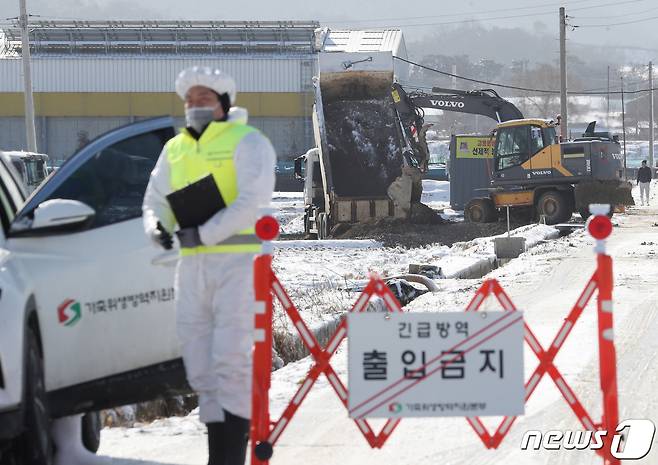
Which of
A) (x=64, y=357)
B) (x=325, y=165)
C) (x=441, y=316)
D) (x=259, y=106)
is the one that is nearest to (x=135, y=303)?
(x=64, y=357)

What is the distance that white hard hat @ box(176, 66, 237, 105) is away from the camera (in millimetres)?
6051

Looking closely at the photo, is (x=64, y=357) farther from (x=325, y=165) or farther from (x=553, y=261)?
(x=325, y=165)

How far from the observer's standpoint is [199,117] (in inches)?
240

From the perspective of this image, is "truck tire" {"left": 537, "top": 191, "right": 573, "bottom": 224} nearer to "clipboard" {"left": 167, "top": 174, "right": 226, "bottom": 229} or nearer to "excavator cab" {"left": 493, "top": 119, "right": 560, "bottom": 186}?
"excavator cab" {"left": 493, "top": 119, "right": 560, "bottom": 186}

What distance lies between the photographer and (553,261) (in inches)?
786

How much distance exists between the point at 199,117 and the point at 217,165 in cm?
26

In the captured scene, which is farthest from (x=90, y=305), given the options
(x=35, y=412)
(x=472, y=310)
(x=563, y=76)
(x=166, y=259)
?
(x=563, y=76)

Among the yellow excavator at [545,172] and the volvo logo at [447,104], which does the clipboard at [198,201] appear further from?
the volvo logo at [447,104]

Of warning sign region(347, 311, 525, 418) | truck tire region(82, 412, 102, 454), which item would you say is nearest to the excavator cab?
truck tire region(82, 412, 102, 454)

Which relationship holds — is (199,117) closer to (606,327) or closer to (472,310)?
(472,310)

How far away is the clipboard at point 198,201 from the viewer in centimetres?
600

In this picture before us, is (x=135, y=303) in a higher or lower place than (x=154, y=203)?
lower

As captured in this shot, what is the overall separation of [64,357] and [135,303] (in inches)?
17.9

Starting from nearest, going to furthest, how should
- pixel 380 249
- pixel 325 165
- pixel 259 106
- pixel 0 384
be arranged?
pixel 0 384, pixel 380 249, pixel 325 165, pixel 259 106
